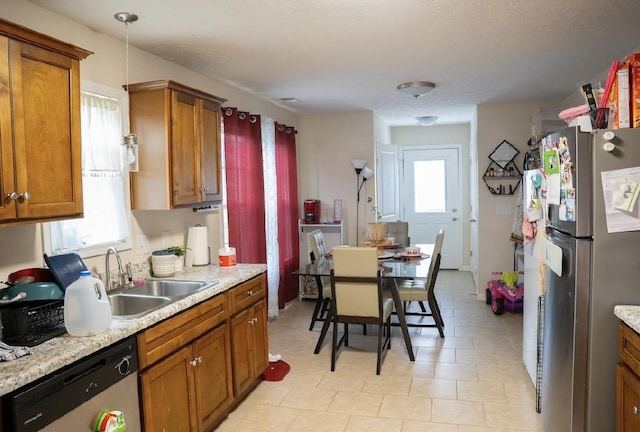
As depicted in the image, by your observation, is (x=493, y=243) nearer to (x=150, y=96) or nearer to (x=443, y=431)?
(x=443, y=431)

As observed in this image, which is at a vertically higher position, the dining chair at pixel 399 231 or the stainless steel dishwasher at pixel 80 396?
the dining chair at pixel 399 231

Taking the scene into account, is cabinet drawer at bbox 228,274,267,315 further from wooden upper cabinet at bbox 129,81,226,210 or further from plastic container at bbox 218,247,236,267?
wooden upper cabinet at bbox 129,81,226,210

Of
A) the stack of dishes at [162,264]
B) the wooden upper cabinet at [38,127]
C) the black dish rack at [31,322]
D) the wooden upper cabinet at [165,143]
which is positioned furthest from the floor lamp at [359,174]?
the black dish rack at [31,322]

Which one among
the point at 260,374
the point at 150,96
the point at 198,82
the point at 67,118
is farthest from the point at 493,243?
the point at 67,118

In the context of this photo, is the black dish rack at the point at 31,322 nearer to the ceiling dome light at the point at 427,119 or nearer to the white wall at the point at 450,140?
the ceiling dome light at the point at 427,119

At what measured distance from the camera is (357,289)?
353 cm

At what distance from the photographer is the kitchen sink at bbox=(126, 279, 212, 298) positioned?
9.30ft

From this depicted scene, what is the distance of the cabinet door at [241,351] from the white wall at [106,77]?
2.51ft

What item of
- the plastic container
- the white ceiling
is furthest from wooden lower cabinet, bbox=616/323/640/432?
the plastic container

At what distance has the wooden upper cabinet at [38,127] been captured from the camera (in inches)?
69.4

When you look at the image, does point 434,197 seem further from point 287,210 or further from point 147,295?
point 147,295

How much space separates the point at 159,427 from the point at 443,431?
1573 mm

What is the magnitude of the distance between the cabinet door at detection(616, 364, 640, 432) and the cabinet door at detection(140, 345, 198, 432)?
196 centimetres

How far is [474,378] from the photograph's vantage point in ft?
11.1
